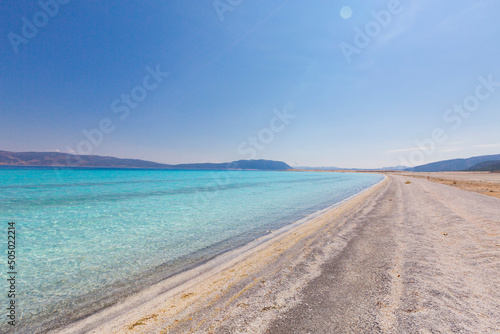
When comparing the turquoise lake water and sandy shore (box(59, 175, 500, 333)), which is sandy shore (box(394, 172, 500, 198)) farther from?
the turquoise lake water

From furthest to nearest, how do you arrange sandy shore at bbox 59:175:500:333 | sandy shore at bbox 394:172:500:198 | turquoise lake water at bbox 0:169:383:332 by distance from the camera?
sandy shore at bbox 394:172:500:198
turquoise lake water at bbox 0:169:383:332
sandy shore at bbox 59:175:500:333

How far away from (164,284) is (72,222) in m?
12.1

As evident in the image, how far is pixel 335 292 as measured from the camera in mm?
4082

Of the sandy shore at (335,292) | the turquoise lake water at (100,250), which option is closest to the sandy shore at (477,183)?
the sandy shore at (335,292)

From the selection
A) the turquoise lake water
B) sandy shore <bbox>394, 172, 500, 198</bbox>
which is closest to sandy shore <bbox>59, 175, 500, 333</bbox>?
the turquoise lake water

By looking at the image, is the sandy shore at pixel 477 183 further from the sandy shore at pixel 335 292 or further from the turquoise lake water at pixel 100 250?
the turquoise lake water at pixel 100 250

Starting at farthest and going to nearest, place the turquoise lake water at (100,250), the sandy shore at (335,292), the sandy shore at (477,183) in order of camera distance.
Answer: the sandy shore at (477,183), the turquoise lake water at (100,250), the sandy shore at (335,292)

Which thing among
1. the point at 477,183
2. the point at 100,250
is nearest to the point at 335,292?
the point at 100,250

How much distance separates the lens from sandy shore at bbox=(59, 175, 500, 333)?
126 inches

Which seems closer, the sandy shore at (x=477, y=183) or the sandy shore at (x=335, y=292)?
the sandy shore at (x=335, y=292)

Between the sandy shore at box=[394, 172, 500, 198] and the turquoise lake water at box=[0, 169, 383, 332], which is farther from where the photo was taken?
the sandy shore at box=[394, 172, 500, 198]

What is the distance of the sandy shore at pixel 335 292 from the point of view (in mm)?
3195

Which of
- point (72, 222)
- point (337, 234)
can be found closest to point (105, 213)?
point (72, 222)

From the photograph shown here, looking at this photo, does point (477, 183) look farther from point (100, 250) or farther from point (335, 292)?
point (100, 250)
